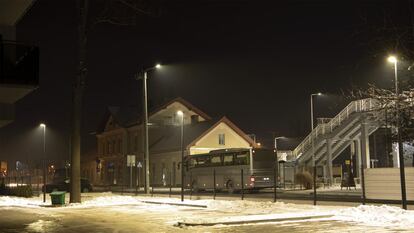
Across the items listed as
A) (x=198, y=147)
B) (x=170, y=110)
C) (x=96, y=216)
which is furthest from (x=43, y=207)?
(x=170, y=110)

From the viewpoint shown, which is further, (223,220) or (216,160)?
(216,160)

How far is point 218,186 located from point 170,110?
110 ft

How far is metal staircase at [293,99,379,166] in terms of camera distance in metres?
53.8

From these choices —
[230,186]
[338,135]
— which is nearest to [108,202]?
[230,186]

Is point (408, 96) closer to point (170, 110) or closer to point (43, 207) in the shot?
point (43, 207)

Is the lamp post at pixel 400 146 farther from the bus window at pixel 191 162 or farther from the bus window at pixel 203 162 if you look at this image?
the bus window at pixel 191 162

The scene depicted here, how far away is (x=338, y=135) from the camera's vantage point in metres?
55.8

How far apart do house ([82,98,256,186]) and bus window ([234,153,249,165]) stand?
2036 centimetres

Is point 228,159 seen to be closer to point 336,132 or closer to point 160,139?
point 336,132

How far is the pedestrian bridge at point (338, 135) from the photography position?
53844 mm

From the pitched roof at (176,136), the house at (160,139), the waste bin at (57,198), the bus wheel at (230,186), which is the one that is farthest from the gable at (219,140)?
the waste bin at (57,198)

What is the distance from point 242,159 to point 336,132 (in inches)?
656

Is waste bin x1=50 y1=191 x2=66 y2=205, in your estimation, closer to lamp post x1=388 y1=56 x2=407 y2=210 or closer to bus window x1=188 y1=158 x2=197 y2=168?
lamp post x1=388 y1=56 x2=407 y2=210

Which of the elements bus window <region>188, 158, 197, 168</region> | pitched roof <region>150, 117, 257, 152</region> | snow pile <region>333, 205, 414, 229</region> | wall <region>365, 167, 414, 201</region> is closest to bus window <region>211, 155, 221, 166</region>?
bus window <region>188, 158, 197, 168</region>
